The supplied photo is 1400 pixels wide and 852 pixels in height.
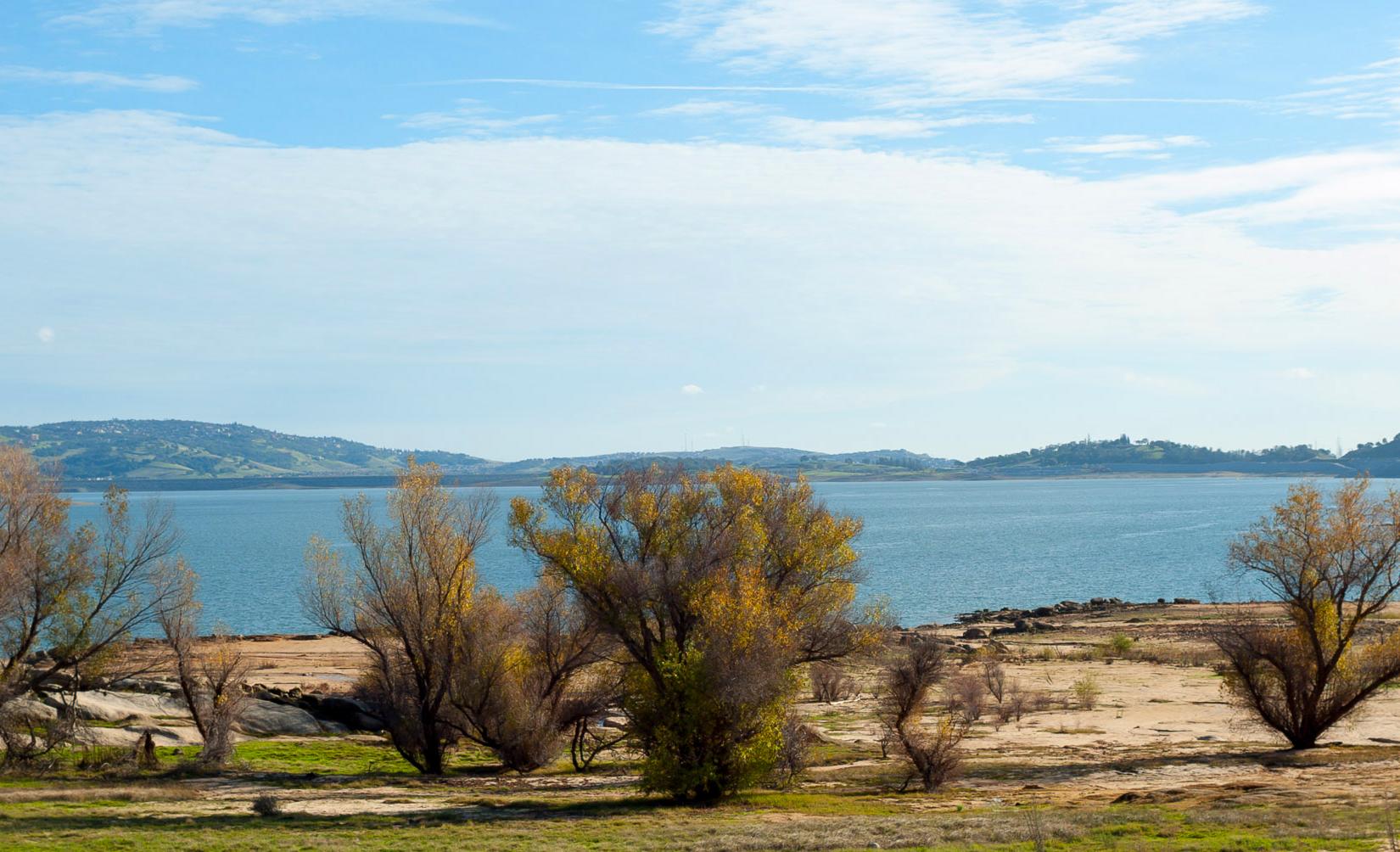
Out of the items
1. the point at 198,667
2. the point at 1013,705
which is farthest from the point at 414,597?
the point at 1013,705

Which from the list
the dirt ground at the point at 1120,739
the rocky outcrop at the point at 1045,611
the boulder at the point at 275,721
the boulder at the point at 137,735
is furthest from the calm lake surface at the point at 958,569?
the boulder at the point at 137,735

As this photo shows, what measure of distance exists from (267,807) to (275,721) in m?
18.5

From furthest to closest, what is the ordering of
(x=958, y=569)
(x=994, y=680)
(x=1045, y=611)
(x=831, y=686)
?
1. (x=958, y=569)
2. (x=1045, y=611)
3. (x=831, y=686)
4. (x=994, y=680)

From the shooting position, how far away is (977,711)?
137ft

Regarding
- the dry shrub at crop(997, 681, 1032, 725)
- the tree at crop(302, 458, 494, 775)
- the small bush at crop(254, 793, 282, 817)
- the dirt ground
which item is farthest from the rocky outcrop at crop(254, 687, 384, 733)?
the dry shrub at crop(997, 681, 1032, 725)

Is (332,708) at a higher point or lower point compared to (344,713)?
higher

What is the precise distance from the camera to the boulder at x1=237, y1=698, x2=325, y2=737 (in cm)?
4488

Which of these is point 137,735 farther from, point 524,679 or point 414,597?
point 524,679

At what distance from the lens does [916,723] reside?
117ft

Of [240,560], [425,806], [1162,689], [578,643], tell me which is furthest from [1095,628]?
[240,560]

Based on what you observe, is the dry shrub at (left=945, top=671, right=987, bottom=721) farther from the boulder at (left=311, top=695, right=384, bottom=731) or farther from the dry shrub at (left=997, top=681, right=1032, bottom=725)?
the boulder at (left=311, top=695, right=384, bottom=731)

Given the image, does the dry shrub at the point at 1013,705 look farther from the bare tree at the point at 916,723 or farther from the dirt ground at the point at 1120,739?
the bare tree at the point at 916,723

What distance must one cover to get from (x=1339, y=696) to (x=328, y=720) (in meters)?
36.6

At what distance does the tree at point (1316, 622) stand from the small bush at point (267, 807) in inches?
1096
